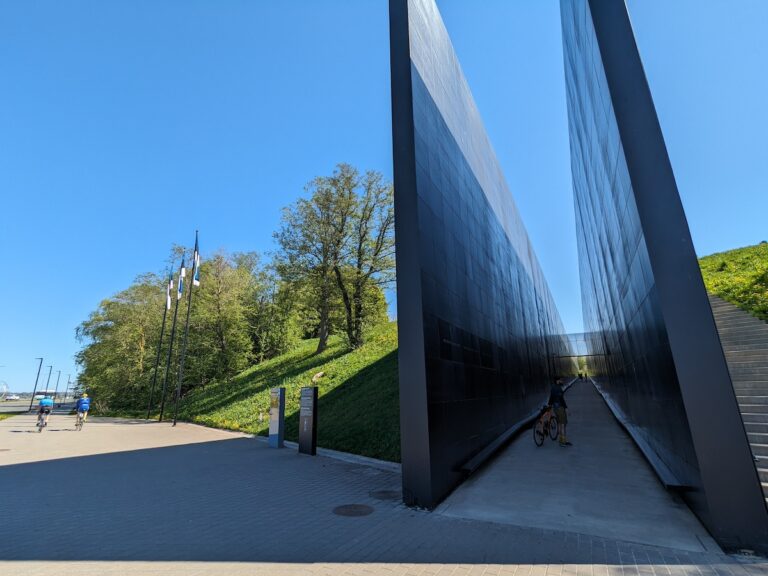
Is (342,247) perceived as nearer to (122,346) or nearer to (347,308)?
(347,308)

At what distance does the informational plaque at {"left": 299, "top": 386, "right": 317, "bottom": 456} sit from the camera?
11.0 meters

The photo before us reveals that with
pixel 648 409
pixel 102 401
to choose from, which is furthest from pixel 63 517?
pixel 102 401

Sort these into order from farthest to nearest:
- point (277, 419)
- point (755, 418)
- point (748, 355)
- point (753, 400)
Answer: point (277, 419) → point (748, 355) → point (753, 400) → point (755, 418)

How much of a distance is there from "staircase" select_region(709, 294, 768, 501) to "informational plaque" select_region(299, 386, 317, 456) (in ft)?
31.0

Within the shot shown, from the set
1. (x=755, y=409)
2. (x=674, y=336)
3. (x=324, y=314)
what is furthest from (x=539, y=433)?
(x=324, y=314)

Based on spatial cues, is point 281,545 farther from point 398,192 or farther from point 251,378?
point 251,378

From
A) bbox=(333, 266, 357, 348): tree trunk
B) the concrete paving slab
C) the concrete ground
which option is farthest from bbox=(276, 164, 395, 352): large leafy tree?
the concrete ground

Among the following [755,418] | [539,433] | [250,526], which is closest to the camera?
[250,526]

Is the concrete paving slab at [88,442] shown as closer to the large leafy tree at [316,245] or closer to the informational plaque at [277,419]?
the informational plaque at [277,419]

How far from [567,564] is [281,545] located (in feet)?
10.6

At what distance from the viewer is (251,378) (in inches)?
1054

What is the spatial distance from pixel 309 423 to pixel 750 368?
10.9 metres

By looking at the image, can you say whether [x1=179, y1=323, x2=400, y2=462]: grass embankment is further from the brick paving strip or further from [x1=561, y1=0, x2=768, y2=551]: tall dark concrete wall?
[x1=561, y1=0, x2=768, y2=551]: tall dark concrete wall

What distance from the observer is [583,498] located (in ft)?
20.4
